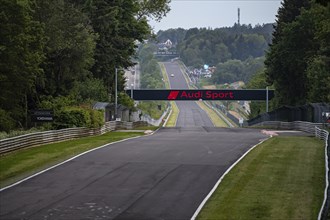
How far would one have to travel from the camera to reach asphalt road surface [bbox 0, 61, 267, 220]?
1861 cm

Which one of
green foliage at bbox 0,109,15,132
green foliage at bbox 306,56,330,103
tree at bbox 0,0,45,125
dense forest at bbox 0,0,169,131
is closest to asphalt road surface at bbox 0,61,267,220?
green foliage at bbox 0,109,15,132

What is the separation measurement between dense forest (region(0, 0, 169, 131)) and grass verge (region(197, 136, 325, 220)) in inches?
812

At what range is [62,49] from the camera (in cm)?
5738

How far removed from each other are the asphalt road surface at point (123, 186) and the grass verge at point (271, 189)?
0.86 metres

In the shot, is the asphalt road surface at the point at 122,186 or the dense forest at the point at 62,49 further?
the dense forest at the point at 62,49

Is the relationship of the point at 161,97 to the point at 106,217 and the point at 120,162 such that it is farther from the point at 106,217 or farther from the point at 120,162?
the point at 106,217

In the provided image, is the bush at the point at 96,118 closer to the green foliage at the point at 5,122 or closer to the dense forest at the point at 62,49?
the dense forest at the point at 62,49

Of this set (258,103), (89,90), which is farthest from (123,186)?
(258,103)

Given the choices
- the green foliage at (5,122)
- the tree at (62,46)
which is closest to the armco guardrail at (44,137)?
the green foliage at (5,122)

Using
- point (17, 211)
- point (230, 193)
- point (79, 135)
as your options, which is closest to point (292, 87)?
point (79, 135)

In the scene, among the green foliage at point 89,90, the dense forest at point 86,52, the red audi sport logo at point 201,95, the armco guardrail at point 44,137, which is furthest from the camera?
the red audi sport logo at point 201,95

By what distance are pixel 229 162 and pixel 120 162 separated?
5665mm

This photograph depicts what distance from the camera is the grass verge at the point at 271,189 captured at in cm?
1873

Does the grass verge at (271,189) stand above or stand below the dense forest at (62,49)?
below
